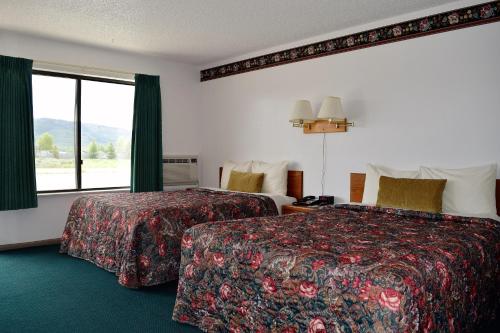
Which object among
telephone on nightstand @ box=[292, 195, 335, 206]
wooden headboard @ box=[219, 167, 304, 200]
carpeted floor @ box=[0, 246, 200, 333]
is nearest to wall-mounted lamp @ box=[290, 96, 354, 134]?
wooden headboard @ box=[219, 167, 304, 200]

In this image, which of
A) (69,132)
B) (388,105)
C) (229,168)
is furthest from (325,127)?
(69,132)

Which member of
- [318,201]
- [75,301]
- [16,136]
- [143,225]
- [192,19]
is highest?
[192,19]

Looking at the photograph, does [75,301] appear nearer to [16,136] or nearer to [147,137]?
[16,136]

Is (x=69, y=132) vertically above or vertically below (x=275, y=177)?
above

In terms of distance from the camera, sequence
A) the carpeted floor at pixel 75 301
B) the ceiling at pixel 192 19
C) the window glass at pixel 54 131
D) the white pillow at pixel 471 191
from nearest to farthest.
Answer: the carpeted floor at pixel 75 301, the white pillow at pixel 471 191, the ceiling at pixel 192 19, the window glass at pixel 54 131

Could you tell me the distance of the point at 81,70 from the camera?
516cm

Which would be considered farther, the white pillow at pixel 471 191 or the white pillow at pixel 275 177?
the white pillow at pixel 275 177

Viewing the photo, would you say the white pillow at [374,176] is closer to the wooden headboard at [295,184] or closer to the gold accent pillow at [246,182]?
the wooden headboard at [295,184]

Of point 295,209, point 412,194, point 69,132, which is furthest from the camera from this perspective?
point 69,132

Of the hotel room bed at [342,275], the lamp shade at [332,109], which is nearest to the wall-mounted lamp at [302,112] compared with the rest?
the lamp shade at [332,109]

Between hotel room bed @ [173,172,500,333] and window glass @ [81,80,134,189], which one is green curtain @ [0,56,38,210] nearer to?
window glass @ [81,80,134,189]

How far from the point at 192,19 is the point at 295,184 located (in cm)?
216

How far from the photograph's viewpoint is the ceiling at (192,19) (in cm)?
369

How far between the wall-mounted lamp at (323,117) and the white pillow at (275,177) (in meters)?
0.52
